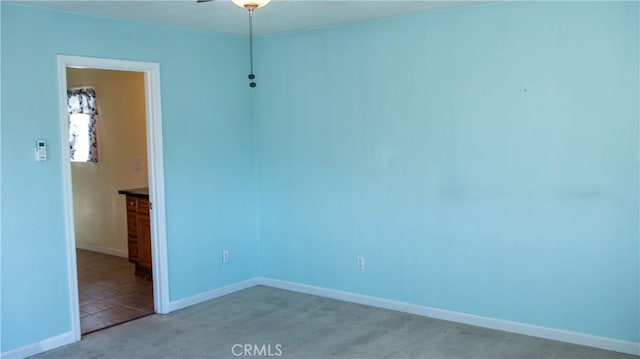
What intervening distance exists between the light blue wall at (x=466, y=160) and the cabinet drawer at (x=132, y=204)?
1.45 m

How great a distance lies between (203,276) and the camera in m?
4.99

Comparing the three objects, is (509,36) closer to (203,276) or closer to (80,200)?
(203,276)

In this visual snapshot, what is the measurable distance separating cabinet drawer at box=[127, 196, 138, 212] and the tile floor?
72 cm

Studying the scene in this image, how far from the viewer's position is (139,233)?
5.80 metres

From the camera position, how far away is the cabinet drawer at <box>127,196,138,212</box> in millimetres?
5792

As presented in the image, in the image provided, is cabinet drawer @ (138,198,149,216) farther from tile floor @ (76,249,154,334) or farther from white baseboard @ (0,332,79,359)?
white baseboard @ (0,332,79,359)

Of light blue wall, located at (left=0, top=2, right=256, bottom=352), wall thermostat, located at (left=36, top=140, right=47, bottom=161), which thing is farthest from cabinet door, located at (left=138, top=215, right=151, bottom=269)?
wall thermostat, located at (left=36, top=140, right=47, bottom=161)

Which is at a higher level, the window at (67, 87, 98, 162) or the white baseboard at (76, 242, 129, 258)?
the window at (67, 87, 98, 162)

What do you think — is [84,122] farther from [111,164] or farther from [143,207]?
[143,207]

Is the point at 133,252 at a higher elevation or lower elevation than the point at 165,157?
lower

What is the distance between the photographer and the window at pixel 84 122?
693 cm

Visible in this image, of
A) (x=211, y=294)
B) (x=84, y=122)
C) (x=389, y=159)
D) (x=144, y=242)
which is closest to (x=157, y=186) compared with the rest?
(x=211, y=294)

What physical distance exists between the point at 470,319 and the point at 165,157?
2787 millimetres

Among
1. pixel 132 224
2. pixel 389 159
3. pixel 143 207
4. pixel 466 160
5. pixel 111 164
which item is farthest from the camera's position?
pixel 111 164
